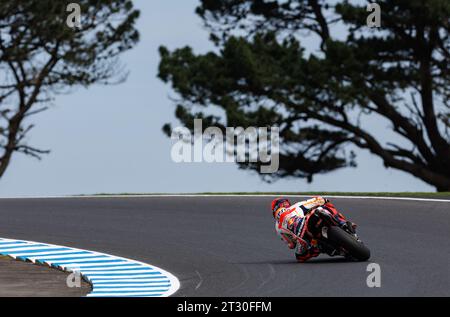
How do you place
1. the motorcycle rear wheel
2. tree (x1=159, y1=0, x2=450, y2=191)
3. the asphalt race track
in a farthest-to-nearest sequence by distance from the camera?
tree (x1=159, y1=0, x2=450, y2=191)
the motorcycle rear wheel
the asphalt race track

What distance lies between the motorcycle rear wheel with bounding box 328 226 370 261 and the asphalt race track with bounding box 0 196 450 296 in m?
0.20

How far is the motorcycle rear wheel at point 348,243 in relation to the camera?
45.5 feet

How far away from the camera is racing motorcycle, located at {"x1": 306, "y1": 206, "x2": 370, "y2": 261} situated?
45.6 feet

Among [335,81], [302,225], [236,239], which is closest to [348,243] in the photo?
[302,225]

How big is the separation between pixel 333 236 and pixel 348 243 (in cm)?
24

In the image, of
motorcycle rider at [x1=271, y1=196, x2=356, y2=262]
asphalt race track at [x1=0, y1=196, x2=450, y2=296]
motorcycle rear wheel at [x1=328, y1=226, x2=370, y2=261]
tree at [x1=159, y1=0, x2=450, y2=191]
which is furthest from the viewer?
tree at [x1=159, y1=0, x2=450, y2=191]

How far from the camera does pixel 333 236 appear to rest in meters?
14.0

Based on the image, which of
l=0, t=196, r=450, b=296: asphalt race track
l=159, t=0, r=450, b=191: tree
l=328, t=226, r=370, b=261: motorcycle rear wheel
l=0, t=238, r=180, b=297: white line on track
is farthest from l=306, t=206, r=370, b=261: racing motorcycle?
l=159, t=0, r=450, b=191: tree

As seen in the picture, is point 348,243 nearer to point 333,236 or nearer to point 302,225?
point 333,236

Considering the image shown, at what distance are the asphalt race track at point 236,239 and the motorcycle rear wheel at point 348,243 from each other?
202mm

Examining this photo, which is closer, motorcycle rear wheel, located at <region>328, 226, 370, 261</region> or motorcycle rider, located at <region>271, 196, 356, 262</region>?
motorcycle rear wheel, located at <region>328, 226, 370, 261</region>

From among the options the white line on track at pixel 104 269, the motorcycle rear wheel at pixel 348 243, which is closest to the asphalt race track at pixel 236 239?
the motorcycle rear wheel at pixel 348 243

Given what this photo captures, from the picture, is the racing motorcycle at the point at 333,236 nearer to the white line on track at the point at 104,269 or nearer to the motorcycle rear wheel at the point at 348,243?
the motorcycle rear wheel at the point at 348,243

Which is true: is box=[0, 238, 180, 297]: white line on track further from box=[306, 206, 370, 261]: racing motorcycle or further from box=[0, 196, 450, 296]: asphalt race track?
box=[306, 206, 370, 261]: racing motorcycle
